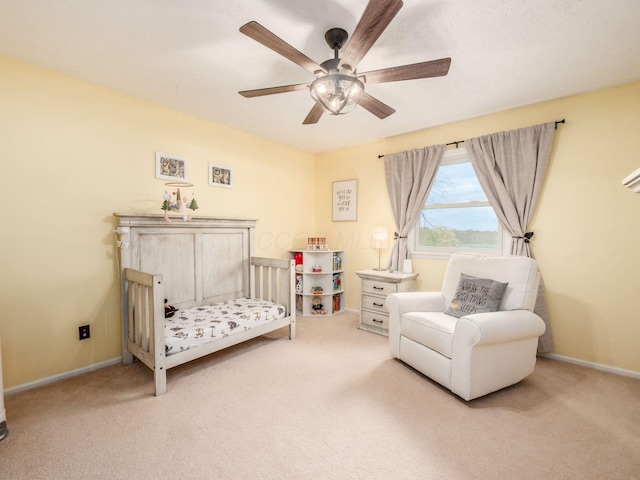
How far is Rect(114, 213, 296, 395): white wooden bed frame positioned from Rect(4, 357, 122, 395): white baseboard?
15 cm

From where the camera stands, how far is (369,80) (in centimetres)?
173

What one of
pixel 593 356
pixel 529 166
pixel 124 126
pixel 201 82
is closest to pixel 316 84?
pixel 201 82

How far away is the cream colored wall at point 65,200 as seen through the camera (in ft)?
6.83

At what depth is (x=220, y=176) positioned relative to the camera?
3336 mm

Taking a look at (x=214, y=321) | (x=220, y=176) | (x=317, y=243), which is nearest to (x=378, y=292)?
(x=317, y=243)

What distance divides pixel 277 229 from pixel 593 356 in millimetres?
3593

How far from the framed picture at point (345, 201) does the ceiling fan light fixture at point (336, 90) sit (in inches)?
95.9

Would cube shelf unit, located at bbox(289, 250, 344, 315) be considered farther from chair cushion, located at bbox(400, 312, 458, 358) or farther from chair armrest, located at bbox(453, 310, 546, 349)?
chair armrest, located at bbox(453, 310, 546, 349)

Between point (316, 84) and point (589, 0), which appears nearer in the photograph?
point (589, 0)

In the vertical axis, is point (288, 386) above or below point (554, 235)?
below

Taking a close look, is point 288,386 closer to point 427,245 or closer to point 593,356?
point 427,245

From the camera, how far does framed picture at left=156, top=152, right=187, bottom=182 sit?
282 centimetres

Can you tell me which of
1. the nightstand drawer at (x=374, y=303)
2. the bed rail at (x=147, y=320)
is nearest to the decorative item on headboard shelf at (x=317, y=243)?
the nightstand drawer at (x=374, y=303)

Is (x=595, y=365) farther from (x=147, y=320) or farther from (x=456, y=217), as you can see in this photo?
(x=147, y=320)
